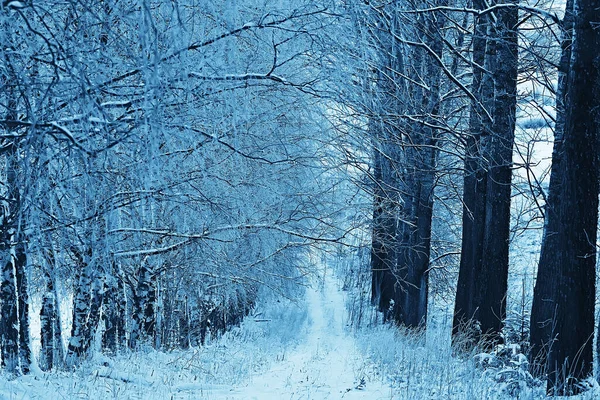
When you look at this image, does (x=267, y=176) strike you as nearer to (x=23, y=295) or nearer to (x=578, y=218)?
(x=23, y=295)

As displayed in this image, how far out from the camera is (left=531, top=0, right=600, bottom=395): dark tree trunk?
6496mm

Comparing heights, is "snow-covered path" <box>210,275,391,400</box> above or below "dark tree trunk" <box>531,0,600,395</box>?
below

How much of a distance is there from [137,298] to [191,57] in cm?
934

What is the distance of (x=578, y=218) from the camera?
665 centimetres

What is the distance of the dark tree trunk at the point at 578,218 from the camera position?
650 cm

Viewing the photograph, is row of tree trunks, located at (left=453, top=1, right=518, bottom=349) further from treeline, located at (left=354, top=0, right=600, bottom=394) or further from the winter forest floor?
the winter forest floor

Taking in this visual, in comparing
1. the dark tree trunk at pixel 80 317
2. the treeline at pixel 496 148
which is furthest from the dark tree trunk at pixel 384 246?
the dark tree trunk at pixel 80 317

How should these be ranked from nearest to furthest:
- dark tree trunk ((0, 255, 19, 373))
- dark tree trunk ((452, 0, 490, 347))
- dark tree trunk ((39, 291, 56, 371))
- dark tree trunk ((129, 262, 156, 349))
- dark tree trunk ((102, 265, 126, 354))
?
dark tree trunk ((0, 255, 19, 373)), dark tree trunk ((452, 0, 490, 347)), dark tree trunk ((39, 291, 56, 371)), dark tree trunk ((129, 262, 156, 349)), dark tree trunk ((102, 265, 126, 354))

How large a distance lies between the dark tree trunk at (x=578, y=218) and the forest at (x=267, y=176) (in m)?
0.02

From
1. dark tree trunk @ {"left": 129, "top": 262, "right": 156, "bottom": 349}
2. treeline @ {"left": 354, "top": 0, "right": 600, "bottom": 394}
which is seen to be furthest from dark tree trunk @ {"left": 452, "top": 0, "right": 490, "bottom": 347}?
dark tree trunk @ {"left": 129, "top": 262, "right": 156, "bottom": 349}

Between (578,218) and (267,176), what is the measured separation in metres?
5.51

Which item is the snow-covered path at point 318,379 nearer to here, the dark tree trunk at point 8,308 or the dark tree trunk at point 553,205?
the dark tree trunk at point 553,205

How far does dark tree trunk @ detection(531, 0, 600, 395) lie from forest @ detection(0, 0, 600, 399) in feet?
0.07

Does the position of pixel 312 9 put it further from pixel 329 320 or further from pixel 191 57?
pixel 329 320
